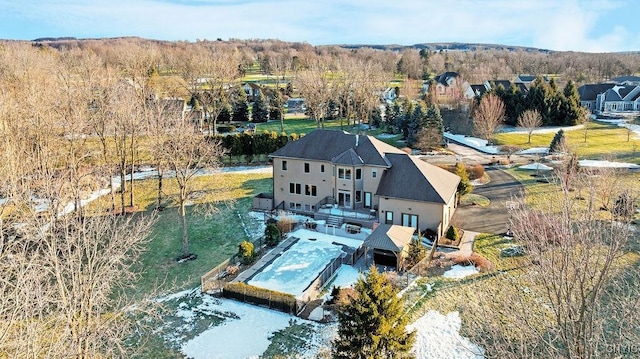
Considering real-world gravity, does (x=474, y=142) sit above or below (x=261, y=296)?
above

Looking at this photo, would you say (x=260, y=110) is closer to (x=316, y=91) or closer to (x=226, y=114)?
(x=226, y=114)

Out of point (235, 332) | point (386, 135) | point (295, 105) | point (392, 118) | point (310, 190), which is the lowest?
point (235, 332)

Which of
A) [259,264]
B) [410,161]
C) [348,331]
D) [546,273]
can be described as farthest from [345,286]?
[546,273]

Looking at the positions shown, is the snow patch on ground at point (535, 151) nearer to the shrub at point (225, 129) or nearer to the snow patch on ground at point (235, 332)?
the shrub at point (225, 129)

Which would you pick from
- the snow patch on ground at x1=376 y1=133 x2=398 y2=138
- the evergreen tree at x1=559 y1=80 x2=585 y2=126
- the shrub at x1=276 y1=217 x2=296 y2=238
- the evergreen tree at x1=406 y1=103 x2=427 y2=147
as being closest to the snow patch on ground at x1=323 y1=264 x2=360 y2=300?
the shrub at x1=276 y1=217 x2=296 y2=238

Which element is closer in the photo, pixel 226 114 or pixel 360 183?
pixel 360 183

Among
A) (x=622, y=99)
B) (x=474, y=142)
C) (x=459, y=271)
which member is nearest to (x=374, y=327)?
(x=459, y=271)

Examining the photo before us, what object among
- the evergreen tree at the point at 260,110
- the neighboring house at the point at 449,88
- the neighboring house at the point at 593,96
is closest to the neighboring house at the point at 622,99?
the neighboring house at the point at 593,96

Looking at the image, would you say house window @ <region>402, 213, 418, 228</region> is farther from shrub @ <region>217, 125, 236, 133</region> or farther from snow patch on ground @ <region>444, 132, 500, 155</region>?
shrub @ <region>217, 125, 236, 133</region>
